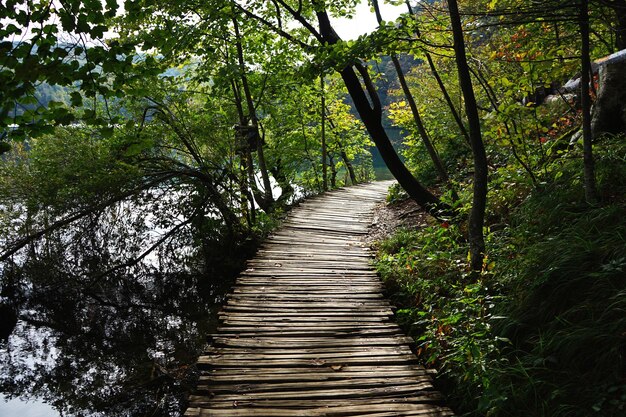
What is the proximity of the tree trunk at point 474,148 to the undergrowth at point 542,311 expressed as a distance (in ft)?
0.60

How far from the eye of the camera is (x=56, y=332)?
29.9ft

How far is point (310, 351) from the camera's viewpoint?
14.7 feet

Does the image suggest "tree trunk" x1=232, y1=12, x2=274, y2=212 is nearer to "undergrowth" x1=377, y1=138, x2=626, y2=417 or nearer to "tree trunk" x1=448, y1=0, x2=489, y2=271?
"tree trunk" x1=448, y1=0, x2=489, y2=271

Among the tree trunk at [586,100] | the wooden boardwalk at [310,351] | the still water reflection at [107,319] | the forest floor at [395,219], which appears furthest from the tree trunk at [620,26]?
the still water reflection at [107,319]

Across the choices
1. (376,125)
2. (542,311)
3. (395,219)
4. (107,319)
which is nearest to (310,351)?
(542,311)

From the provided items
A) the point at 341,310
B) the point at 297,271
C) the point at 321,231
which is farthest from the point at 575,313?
the point at 321,231

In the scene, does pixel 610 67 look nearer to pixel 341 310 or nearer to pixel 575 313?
pixel 575 313

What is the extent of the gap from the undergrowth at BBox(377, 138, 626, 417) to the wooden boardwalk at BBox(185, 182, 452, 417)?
0.37 m

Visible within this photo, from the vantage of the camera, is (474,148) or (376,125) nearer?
(474,148)

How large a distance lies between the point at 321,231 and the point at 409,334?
4.81 m

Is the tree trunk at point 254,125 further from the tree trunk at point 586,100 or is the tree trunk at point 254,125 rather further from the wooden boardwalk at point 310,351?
the tree trunk at point 586,100

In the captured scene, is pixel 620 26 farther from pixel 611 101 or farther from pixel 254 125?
pixel 254 125

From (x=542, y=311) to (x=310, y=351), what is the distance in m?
2.19

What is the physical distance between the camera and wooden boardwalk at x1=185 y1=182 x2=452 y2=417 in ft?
11.9
